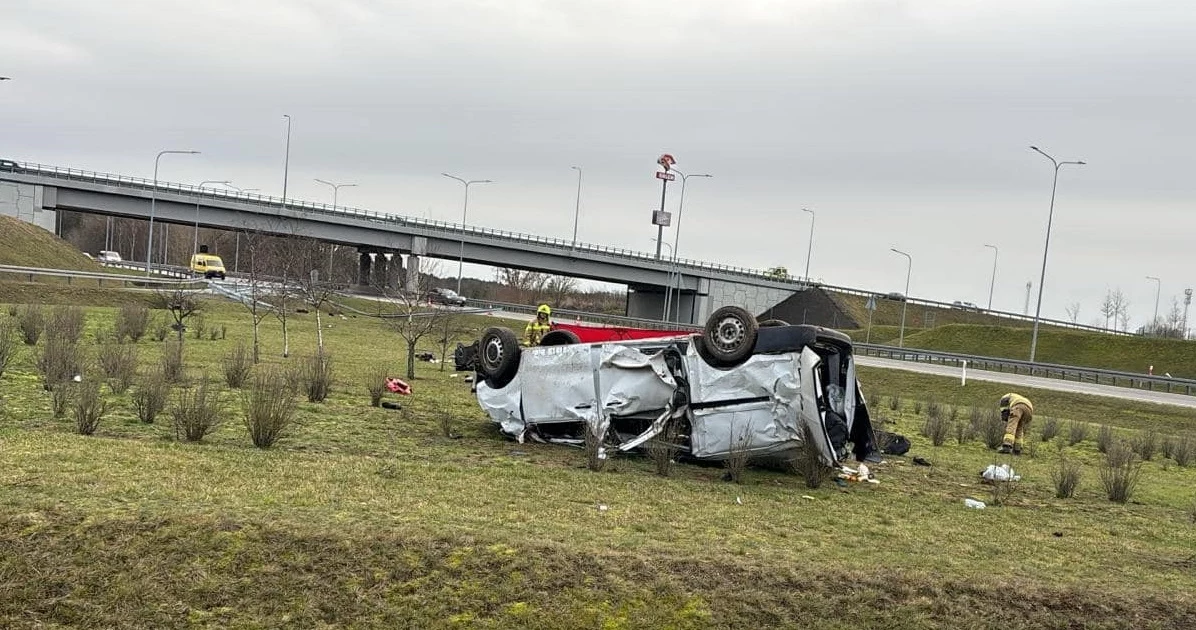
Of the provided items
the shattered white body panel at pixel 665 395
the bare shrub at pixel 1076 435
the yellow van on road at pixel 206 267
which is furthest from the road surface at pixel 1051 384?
the yellow van on road at pixel 206 267

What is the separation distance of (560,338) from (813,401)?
4627 millimetres

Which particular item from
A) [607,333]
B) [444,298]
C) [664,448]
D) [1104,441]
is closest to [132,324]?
[607,333]

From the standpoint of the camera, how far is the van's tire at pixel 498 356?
14250 mm

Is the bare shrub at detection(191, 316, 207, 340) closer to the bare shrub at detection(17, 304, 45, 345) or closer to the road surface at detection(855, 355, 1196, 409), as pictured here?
the bare shrub at detection(17, 304, 45, 345)

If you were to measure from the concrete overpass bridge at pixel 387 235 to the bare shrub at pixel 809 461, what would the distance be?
50852 mm

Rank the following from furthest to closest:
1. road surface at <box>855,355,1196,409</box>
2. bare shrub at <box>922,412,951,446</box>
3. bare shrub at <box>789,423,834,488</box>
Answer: road surface at <box>855,355,1196,409</box>, bare shrub at <box>922,412,951,446</box>, bare shrub at <box>789,423,834,488</box>

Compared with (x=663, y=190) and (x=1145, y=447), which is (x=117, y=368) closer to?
(x=1145, y=447)

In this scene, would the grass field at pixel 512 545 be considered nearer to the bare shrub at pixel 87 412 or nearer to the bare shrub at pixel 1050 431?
the bare shrub at pixel 87 412

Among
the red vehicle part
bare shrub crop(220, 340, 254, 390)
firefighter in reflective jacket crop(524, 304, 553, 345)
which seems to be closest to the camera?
the red vehicle part

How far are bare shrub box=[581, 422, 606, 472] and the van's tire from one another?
2151 mm

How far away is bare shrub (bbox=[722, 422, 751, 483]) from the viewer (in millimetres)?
11922

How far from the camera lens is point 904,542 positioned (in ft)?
30.8

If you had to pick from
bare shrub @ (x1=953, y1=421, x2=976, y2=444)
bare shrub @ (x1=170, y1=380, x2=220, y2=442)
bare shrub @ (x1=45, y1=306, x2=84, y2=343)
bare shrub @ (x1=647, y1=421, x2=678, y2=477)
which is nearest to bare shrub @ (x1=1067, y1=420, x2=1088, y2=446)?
bare shrub @ (x1=953, y1=421, x2=976, y2=444)

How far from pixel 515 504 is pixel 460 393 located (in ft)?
35.1
